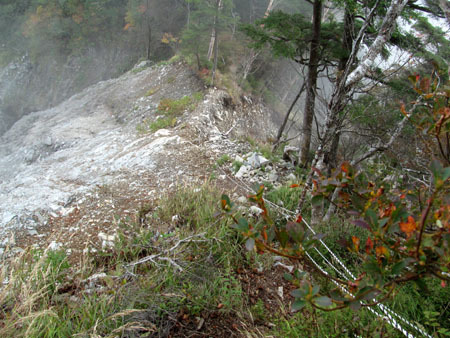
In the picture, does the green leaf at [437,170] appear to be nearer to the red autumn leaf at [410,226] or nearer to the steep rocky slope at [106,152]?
the red autumn leaf at [410,226]

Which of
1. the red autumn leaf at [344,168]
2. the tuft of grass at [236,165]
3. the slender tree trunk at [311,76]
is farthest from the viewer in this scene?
the slender tree trunk at [311,76]

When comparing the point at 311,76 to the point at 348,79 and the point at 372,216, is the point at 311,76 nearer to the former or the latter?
the point at 348,79

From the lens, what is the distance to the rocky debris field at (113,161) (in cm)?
452

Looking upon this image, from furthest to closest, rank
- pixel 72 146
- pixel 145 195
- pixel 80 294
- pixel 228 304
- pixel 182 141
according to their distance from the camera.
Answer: pixel 72 146
pixel 182 141
pixel 145 195
pixel 80 294
pixel 228 304

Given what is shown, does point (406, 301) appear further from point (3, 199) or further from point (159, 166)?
point (3, 199)

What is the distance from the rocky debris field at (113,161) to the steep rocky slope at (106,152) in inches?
0.9

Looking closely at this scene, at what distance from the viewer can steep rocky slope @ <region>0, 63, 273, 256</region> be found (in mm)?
4684

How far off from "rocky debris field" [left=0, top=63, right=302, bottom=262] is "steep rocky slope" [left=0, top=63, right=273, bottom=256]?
0.9 inches

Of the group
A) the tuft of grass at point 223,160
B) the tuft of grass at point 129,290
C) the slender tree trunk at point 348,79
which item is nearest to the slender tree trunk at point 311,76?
the tuft of grass at point 223,160

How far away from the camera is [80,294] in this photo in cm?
237

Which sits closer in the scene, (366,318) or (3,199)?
(366,318)

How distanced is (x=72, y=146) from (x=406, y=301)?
34.3ft

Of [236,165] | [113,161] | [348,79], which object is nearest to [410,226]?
[348,79]

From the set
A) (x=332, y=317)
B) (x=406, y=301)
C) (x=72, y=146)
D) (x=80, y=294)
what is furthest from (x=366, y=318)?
(x=72, y=146)
